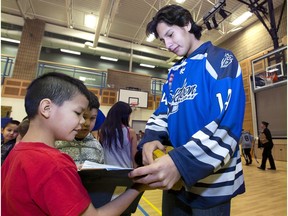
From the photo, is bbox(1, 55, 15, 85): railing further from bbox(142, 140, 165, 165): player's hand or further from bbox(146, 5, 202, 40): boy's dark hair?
bbox(142, 140, 165, 165): player's hand

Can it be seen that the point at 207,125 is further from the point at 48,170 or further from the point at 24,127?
the point at 24,127

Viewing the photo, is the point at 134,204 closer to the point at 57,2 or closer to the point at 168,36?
the point at 168,36

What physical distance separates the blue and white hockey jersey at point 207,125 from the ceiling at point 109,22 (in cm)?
796

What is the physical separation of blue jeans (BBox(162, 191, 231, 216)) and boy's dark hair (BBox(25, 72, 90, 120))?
59 centimetres

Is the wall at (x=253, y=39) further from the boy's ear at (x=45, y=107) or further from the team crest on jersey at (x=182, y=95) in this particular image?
the boy's ear at (x=45, y=107)

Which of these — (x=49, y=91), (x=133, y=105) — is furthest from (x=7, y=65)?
(x=49, y=91)

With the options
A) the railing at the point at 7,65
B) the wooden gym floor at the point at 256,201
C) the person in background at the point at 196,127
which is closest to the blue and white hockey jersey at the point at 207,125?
the person in background at the point at 196,127

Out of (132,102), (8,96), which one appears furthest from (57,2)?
(132,102)

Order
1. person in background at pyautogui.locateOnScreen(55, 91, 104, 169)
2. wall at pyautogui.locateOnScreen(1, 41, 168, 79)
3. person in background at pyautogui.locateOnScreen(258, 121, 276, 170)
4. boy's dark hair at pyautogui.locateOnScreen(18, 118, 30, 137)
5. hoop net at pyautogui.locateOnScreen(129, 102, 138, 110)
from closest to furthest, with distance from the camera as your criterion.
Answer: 1. person in background at pyautogui.locateOnScreen(55, 91, 104, 169)
2. boy's dark hair at pyautogui.locateOnScreen(18, 118, 30, 137)
3. person in background at pyautogui.locateOnScreen(258, 121, 276, 170)
4. hoop net at pyautogui.locateOnScreen(129, 102, 138, 110)
5. wall at pyautogui.locateOnScreen(1, 41, 168, 79)

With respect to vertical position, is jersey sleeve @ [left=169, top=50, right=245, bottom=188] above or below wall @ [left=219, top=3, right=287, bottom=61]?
below

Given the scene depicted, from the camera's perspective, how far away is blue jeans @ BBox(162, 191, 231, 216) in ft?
2.24

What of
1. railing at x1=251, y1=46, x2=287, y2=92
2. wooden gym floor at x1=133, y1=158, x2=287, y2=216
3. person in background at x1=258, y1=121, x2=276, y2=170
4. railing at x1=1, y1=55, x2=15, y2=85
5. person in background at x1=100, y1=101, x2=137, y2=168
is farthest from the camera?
railing at x1=1, y1=55, x2=15, y2=85

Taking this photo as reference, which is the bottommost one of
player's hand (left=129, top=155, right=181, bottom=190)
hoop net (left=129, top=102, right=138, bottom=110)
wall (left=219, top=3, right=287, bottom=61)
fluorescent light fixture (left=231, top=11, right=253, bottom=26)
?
player's hand (left=129, top=155, right=181, bottom=190)

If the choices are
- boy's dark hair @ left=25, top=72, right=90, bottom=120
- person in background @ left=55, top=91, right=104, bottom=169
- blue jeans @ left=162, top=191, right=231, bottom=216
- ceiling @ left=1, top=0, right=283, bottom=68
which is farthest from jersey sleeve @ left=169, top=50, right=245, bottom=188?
ceiling @ left=1, top=0, right=283, bottom=68
